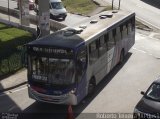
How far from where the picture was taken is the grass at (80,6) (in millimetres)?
45775

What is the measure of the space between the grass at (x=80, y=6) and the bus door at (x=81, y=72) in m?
27.3

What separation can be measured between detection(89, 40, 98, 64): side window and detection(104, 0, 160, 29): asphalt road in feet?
66.5

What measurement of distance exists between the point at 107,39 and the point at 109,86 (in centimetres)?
256

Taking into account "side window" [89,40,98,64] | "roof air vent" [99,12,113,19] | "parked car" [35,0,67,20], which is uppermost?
"roof air vent" [99,12,113,19]

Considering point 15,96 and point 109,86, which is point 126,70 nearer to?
point 109,86

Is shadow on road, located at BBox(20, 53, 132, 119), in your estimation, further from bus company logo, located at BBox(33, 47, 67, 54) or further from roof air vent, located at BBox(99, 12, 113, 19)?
roof air vent, located at BBox(99, 12, 113, 19)

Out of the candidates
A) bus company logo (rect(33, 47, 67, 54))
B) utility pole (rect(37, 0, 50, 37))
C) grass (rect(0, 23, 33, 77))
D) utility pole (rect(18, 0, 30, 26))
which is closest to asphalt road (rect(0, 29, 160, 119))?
grass (rect(0, 23, 33, 77))

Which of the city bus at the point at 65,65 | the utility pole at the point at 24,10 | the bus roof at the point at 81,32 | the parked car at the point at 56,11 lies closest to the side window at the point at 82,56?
the city bus at the point at 65,65

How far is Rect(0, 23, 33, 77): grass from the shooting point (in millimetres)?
21984

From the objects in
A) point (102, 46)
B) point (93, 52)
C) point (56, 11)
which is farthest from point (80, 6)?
point (93, 52)

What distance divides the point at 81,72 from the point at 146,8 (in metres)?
33.5

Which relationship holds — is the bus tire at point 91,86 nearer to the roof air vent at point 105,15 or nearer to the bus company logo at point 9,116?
the bus company logo at point 9,116

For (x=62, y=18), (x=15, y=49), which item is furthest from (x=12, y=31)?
(x=62, y=18)

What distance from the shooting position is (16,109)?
1705 cm
